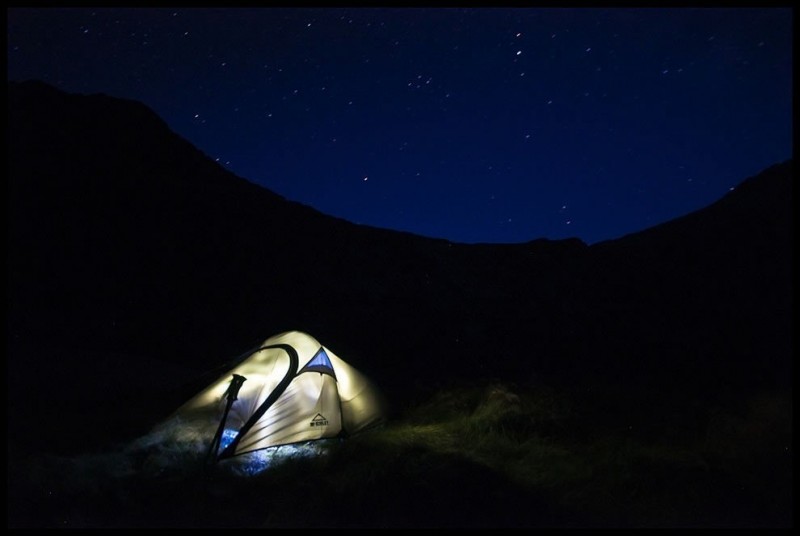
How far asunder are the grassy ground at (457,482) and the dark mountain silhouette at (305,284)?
218 inches

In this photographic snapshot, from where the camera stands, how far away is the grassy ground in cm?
591

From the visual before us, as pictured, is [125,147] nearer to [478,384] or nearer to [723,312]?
[478,384]

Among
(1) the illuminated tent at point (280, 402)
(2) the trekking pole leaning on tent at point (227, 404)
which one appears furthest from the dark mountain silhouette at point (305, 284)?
(2) the trekking pole leaning on tent at point (227, 404)

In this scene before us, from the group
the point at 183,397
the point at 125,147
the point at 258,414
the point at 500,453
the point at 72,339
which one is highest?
the point at 125,147

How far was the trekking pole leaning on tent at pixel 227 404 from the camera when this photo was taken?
7.75 m

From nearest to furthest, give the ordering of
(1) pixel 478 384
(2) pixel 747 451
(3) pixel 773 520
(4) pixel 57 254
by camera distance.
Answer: (3) pixel 773 520 → (2) pixel 747 451 → (1) pixel 478 384 → (4) pixel 57 254

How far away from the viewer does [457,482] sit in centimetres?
686

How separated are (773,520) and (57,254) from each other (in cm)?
3146

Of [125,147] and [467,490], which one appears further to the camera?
[125,147]

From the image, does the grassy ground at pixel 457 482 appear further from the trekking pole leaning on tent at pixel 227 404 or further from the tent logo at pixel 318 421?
the tent logo at pixel 318 421

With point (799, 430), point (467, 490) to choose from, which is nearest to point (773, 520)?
point (799, 430)

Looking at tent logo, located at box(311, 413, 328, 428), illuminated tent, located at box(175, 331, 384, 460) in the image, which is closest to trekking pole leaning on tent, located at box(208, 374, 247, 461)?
illuminated tent, located at box(175, 331, 384, 460)

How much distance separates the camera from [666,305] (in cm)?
3728

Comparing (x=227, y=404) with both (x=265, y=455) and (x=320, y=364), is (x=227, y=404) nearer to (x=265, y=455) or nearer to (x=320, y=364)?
(x=265, y=455)
